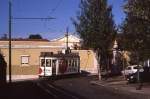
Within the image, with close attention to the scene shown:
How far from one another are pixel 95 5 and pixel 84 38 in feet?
14.2

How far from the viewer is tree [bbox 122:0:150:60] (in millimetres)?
35056

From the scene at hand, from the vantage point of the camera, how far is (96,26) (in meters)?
63.1

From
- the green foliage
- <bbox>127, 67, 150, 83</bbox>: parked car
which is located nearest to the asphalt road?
<bbox>127, 67, 150, 83</bbox>: parked car

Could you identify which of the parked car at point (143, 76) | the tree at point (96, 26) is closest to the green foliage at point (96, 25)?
the tree at point (96, 26)

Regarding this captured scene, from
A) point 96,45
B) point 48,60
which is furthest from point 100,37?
point 48,60

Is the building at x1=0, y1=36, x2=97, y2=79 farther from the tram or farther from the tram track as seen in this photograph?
the tram track

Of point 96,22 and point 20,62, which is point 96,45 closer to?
point 96,22

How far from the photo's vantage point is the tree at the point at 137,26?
35.1m

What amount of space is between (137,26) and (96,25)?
2403 cm

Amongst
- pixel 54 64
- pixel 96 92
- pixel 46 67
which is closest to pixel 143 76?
pixel 96 92

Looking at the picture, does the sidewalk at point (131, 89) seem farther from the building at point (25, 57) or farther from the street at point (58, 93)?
the building at point (25, 57)

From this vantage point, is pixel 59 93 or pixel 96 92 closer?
pixel 59 93

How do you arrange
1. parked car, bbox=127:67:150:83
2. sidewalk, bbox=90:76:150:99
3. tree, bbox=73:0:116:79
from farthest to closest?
1. tree, bbox=73:0:116:79
2. parked car, bbox=127:67:150:83
3. sidewalk, bbox=90:76:150:99

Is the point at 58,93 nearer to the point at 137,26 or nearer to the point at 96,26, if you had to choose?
the point at 137,26
